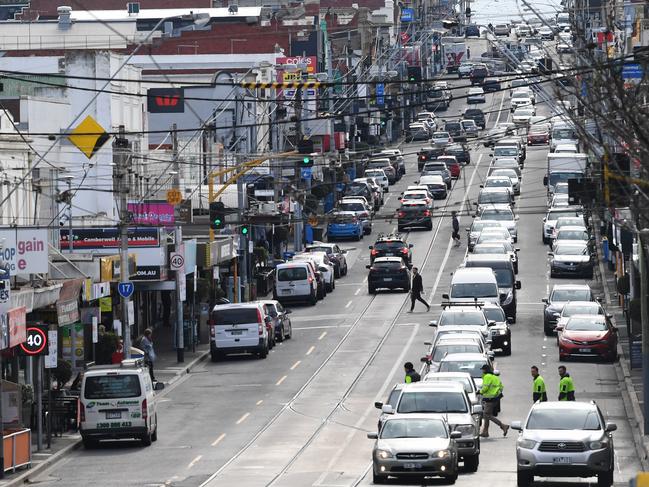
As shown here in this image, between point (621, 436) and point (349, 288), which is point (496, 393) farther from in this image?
point (349, 288)

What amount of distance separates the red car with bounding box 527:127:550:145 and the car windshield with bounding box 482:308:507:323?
216 ft

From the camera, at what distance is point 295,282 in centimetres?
6444

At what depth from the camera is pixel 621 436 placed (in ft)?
122

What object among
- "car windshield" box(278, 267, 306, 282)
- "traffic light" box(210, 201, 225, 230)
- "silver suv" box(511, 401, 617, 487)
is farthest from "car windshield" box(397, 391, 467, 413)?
"car windshield" box(278, 267, 306, 282)

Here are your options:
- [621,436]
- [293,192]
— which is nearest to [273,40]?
[293,192]

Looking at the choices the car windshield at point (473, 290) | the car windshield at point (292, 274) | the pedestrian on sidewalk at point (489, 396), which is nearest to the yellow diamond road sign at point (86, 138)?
the car windshield at point (292, 274)

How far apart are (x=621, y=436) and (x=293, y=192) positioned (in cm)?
4775

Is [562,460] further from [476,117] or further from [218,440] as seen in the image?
[476,117]

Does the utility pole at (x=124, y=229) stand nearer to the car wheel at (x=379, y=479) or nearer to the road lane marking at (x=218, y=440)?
the road lane marking at (x=218, y=440)

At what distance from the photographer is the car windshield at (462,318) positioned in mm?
49156

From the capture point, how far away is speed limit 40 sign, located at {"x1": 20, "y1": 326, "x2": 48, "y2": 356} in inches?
1421

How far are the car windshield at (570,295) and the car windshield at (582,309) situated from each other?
3.00m

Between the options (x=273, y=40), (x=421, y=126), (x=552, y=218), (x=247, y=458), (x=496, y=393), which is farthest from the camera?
(x=273, y=40)

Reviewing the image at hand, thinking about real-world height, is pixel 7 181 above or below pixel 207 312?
above
